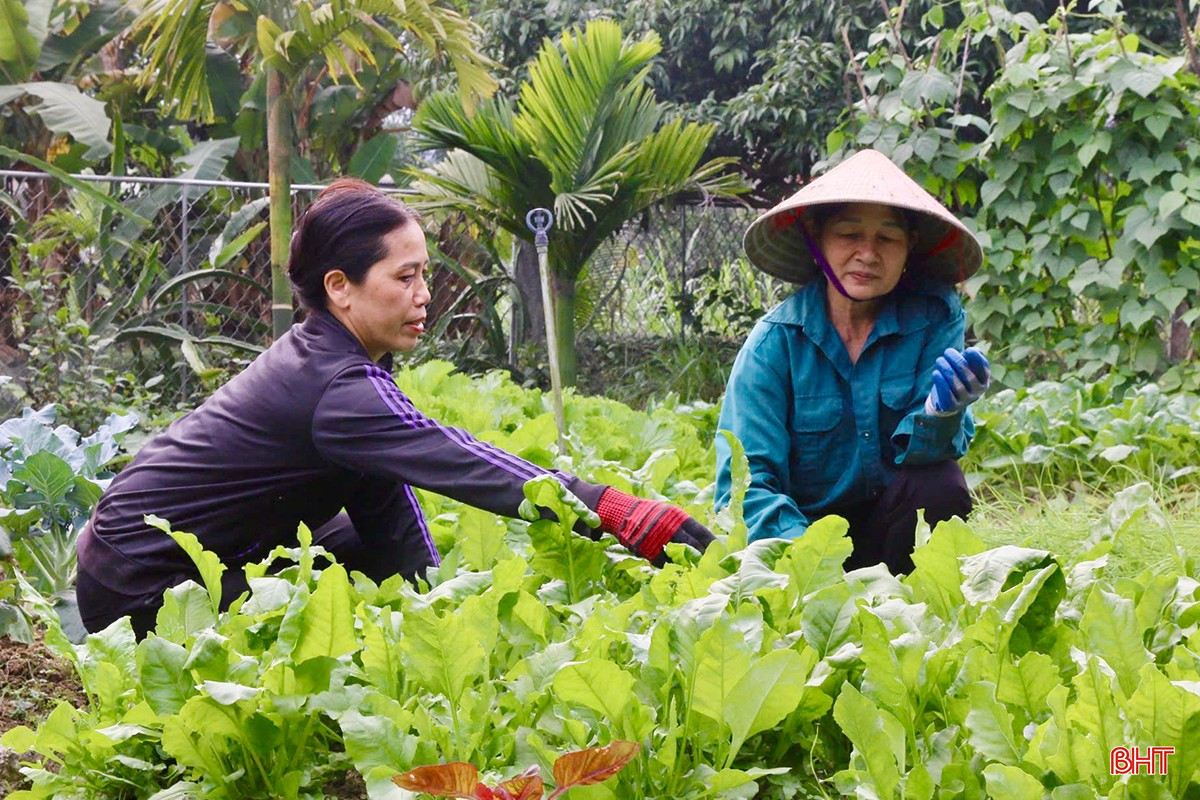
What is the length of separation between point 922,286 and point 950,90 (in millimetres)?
3865

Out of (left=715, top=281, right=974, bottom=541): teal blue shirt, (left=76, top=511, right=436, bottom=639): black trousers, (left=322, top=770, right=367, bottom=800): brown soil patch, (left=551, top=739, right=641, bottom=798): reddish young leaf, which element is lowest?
(left=76, top=511, right=436, bottom=639): black trousers

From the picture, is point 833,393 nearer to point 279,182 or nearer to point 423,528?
point 423,528

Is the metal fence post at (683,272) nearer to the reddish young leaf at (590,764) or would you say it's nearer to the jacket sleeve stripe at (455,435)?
the jacket sleeve stripe at (455,435)

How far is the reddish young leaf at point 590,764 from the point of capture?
1326 millimetres

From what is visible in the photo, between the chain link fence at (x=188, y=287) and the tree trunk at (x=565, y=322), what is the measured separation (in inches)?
19.5

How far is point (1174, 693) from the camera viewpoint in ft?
4.21

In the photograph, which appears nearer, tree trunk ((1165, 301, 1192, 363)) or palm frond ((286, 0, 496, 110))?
palm frond ((286, 0, 496, 110))

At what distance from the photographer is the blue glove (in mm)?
2541

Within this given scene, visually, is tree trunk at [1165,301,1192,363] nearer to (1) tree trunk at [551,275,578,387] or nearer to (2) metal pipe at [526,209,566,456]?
(1) tree trunk at [551,275,578,387]

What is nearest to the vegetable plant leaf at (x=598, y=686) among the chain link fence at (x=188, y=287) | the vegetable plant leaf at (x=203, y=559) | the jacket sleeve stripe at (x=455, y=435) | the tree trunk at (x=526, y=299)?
the vegetable plant leaf at (x=203, y=559)

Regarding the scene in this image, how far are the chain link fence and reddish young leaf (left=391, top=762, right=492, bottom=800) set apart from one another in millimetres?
4856

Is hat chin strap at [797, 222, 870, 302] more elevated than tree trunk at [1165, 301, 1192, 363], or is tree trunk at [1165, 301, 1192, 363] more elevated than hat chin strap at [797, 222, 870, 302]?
hat chin strap at [797, 222, 870, 302]

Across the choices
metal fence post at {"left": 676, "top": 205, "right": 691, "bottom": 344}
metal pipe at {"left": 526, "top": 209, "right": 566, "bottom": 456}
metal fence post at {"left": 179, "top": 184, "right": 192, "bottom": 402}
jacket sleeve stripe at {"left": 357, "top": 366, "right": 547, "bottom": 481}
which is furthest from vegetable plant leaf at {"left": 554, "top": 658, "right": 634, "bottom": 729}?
metal fence post at {"left": 676, "top": 205, "right": 691, "bottom": 344}

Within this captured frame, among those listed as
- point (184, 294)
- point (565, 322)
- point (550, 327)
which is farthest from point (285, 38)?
point (550, 327)
